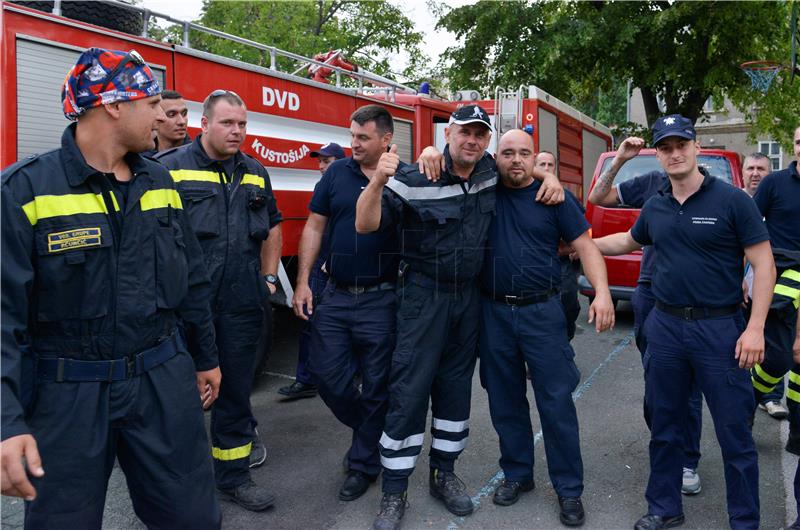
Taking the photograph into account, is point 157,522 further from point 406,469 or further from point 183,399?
point 406,469

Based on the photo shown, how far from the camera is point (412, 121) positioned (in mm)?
6699

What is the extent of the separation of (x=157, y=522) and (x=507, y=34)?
1400cm

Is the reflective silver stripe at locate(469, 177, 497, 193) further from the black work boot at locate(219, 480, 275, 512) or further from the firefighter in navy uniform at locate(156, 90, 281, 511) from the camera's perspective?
the black work boot at locate(219, 480, 275, 512)

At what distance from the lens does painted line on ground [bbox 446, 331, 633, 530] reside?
11.0ft

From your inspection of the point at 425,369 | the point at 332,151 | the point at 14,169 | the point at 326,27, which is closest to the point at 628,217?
the point at 332,151

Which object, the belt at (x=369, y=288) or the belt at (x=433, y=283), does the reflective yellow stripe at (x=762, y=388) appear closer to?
the belt at (x=433, y=283)

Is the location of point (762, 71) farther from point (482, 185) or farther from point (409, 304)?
point (409, 304)

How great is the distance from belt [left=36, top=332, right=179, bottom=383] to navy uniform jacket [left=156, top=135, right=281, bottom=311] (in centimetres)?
105

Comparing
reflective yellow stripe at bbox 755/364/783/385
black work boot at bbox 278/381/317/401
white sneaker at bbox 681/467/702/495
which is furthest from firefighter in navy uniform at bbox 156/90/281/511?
reflective yellow stripe at bbox 755/364/783/385

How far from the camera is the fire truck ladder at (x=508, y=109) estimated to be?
333 inches

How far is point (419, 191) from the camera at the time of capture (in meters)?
3.15

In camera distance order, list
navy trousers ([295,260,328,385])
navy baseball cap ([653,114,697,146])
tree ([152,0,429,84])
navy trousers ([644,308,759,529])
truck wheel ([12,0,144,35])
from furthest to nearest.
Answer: tree ([152,0,429,84]) < navy trousers ([295,260,328,385]) < truck wheel ([12,0,144,35]) < navy baseball cap ([653,114,697,146]) < navy trousers ([644,308,759,529])

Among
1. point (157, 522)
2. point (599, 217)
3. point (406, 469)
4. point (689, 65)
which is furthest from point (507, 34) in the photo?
point (157, 522)

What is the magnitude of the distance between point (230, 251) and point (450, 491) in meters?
1.66
